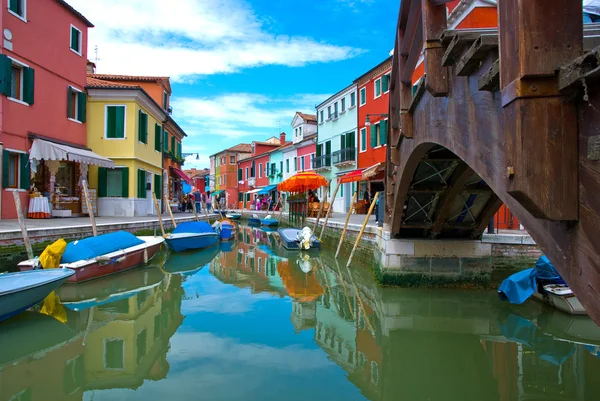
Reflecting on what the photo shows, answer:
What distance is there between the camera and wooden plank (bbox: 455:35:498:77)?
2.92 meters

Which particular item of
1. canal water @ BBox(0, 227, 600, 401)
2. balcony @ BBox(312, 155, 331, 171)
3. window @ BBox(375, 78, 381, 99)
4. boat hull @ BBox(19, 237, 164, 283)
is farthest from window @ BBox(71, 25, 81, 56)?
balcony @ BBox(312, 155, 331, 171)

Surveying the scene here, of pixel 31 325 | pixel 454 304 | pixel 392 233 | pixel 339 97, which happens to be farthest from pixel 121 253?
pixel 339 97

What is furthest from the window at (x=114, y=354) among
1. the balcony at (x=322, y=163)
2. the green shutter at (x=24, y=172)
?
the balcony at (x=322, y=163)

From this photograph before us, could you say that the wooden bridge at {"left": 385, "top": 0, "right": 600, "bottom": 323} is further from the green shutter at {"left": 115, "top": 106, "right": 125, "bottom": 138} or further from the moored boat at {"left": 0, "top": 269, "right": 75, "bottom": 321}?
the green shutter at {"left": 115, "top": 106, "right": 125, "bottom": 138}

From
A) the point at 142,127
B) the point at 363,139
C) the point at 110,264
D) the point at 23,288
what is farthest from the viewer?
the point at 363,139

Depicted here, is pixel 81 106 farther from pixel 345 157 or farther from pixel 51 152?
pixel 345 157

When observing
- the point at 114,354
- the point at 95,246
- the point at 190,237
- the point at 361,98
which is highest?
the point at 361,98

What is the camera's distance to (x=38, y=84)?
14820mm

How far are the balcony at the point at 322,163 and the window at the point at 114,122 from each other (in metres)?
15.0

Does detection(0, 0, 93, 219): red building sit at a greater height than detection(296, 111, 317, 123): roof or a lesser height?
lesser

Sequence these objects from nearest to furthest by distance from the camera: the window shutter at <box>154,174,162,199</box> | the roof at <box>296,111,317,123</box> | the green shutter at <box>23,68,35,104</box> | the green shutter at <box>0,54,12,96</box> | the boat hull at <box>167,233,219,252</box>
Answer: the green shutter at <box>0,54,12,96</box>, the green shutter at <box>23,68,35,104</box>, the boat hull at <box>167,233,219,252</box>, the window shutter at <box>154,174,162,199</box>, the roof at <box>296,111,317,123</box>

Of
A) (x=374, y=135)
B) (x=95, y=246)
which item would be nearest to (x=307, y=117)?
(x=374, y=135)

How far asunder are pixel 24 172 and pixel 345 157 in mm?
18171

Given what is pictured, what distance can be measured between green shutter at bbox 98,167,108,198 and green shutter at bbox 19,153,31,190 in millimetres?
4464
